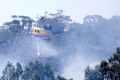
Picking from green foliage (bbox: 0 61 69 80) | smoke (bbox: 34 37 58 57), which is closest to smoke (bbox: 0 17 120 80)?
smoke (bbox: 34 37 58 57)

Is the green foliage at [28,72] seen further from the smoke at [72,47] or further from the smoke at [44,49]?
the smoke at [44,49]

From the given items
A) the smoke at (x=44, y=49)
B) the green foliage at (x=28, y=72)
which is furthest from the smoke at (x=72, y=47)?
the green foliage at (x=28, y=72)

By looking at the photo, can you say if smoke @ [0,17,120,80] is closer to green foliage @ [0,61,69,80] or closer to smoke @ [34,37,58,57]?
smoke @ [34,37,58,57]

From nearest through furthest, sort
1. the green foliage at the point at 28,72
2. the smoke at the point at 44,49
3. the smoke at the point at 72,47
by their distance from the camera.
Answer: the green foliage at the point at 28,72 < the smoke at the point at 72,47 < the smoke at the point at 44,49

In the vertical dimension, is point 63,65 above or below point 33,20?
below

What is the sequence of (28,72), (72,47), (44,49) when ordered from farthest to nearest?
(72,47)
(44,49)
(28,72)

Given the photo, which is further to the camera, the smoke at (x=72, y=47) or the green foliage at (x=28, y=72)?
the smoke at (x=72, y=47)

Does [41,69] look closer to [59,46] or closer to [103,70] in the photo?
[103,70]

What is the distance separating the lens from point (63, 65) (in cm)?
10362

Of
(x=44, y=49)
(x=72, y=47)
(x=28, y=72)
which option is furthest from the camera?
(x=72, y=47)

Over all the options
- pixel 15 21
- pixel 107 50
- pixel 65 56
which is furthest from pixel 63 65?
pixel 15 21

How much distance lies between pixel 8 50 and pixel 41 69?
5048cm

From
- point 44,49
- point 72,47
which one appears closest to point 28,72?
point 44,49

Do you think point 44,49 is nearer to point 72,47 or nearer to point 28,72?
point 72,47
